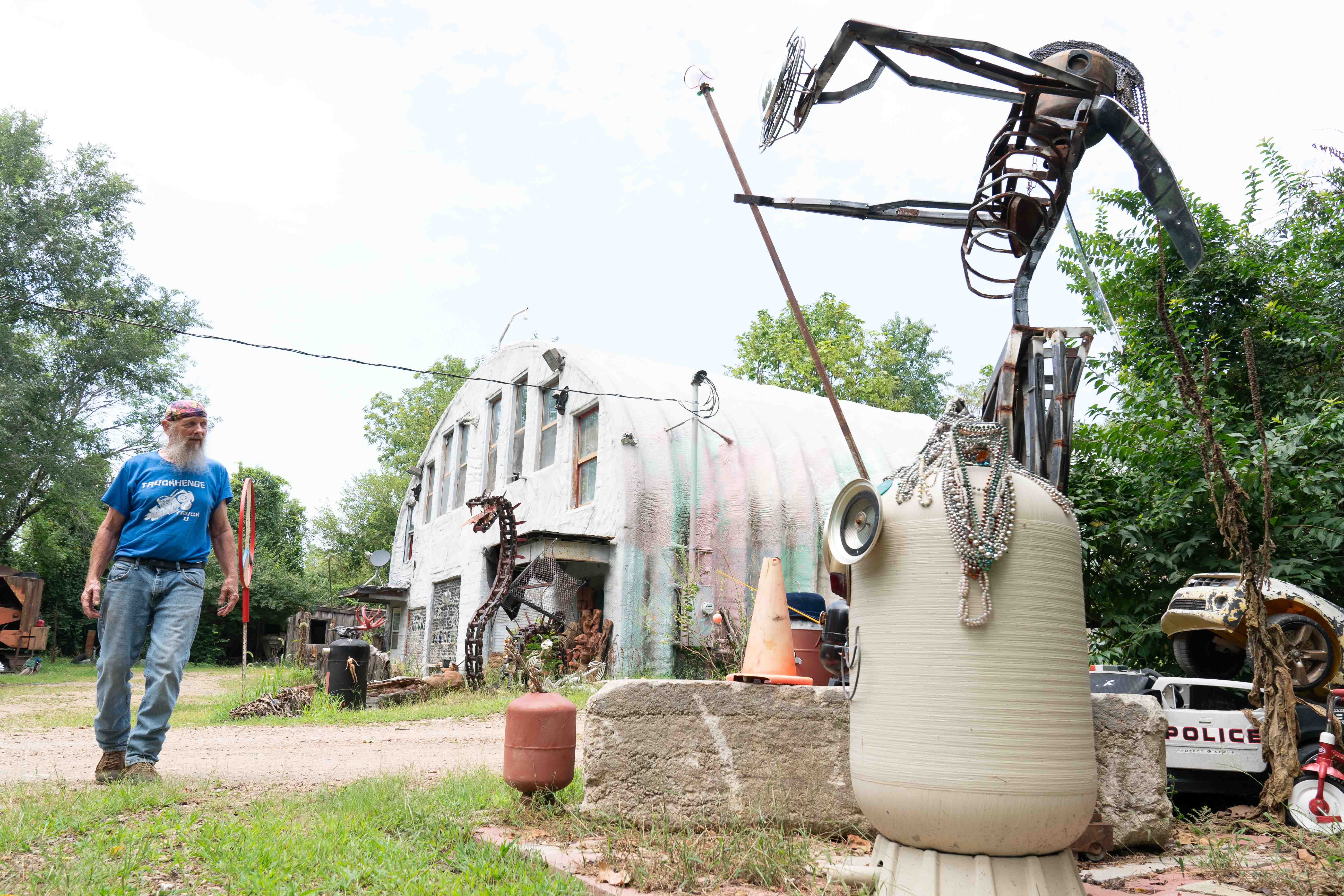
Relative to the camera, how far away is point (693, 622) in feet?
41.3

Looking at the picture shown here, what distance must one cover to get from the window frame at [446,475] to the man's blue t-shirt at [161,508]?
13641mm

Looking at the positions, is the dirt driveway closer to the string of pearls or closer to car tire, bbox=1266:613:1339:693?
the string of pearls

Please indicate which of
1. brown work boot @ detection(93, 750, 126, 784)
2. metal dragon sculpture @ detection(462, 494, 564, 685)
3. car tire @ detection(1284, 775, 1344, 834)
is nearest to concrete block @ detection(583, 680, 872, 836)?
car tire @ detection(1284, 775, 1344, 834)

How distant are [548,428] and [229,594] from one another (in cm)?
1022

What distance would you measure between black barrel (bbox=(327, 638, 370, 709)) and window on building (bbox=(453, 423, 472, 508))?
23.1ft

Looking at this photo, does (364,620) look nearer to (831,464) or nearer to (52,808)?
(831,464)

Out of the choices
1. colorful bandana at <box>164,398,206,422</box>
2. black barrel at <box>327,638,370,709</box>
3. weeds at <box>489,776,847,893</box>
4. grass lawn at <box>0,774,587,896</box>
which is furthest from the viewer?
black barrel at <box>327,638,370,709</box>

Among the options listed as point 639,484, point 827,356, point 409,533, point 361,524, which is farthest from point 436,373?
point 361,524

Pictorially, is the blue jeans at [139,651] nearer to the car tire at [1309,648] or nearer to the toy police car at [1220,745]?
the toy police car at [1220,745]

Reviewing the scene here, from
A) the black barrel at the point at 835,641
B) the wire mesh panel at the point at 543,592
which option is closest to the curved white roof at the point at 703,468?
the wire mesh panel at the point at 543,592

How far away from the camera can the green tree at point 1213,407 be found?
7066mm

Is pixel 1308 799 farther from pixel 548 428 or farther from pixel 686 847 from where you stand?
pixel 548 428

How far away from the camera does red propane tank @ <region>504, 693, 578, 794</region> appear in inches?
161

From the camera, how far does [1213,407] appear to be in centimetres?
787
